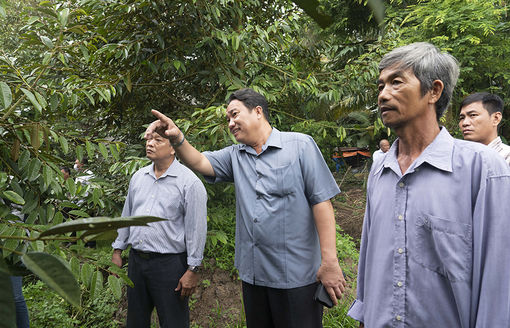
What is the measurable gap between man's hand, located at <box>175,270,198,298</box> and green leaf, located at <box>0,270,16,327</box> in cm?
207

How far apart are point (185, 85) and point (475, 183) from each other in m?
3.08

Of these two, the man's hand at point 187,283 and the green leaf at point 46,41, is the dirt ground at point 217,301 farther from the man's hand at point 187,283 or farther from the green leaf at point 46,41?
the green leaf at point 46,41

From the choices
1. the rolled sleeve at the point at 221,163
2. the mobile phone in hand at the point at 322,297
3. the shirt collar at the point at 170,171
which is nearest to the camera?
the mobile phone in hand at the point at 322,297

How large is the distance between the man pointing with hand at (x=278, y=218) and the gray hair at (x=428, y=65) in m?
0.74

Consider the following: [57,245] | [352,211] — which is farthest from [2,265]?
[352,211]

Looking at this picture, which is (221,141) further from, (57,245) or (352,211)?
(352,211)

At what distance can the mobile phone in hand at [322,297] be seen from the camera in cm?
169

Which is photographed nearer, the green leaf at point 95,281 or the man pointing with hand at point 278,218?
the green leaf at point 95,281

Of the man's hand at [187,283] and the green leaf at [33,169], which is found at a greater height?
Answer: the green leaf at [33,169]

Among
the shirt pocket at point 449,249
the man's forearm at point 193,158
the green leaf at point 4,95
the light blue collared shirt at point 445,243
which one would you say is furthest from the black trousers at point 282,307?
the green leaf at point 4,95

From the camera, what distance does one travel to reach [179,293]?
7.50ft

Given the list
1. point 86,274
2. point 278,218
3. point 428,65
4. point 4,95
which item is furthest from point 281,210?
point 4,95

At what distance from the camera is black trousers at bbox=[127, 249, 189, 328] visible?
2221 mm

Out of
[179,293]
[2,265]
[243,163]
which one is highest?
[2,265]
